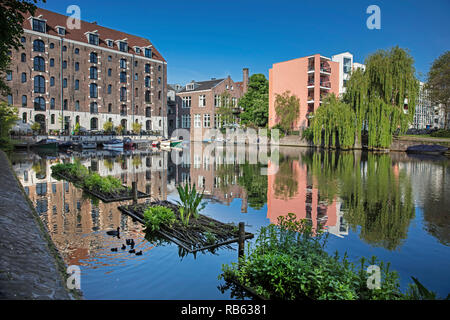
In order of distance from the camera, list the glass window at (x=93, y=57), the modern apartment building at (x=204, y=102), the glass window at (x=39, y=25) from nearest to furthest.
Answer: the glass window at (x=39, y=25)
the glass window at (x=93, y=57)
the modern apartment building at (x=204, y=102)

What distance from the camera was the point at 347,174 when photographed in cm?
1964

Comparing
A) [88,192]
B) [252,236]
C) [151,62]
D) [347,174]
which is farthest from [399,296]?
[151,62]

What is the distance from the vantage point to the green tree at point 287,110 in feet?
179

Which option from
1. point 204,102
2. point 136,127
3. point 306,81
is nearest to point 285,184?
point 306,81

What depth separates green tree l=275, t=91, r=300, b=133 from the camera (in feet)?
179

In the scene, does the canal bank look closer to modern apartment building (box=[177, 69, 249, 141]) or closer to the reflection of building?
the reflection of building

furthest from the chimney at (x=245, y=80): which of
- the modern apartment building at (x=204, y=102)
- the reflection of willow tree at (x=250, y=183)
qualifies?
the reflection of willow tree at (x=250, y=183)

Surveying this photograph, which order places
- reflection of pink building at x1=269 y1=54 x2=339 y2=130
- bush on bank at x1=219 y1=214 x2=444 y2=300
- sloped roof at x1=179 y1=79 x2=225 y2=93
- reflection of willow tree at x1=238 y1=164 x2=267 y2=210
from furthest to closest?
1. sloped roof at x1=179 y1=79 x2=225 y2=93
2. reflection of pink building at x1=269 y1=54 x2=339 y2=130
3. reflection of willow tree at x1=238 y1=164 x2=267 y2=210
4. bush on bank at x1=219 y1=214 x2=444 y2=300

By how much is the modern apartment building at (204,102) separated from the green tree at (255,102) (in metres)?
3.81

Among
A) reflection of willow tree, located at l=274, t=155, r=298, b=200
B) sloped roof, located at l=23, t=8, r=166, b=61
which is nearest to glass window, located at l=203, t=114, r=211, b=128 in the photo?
sloped roof, located at l=23, t=8, r=166, b=61

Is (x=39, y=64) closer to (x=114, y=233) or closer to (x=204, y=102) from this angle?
(x=204, y=102)

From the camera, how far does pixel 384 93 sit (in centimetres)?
3778

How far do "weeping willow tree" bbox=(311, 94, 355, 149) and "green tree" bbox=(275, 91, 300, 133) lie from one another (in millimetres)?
9889

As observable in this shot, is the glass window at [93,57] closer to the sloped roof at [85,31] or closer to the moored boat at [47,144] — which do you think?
the sloped roof at [85,31]
